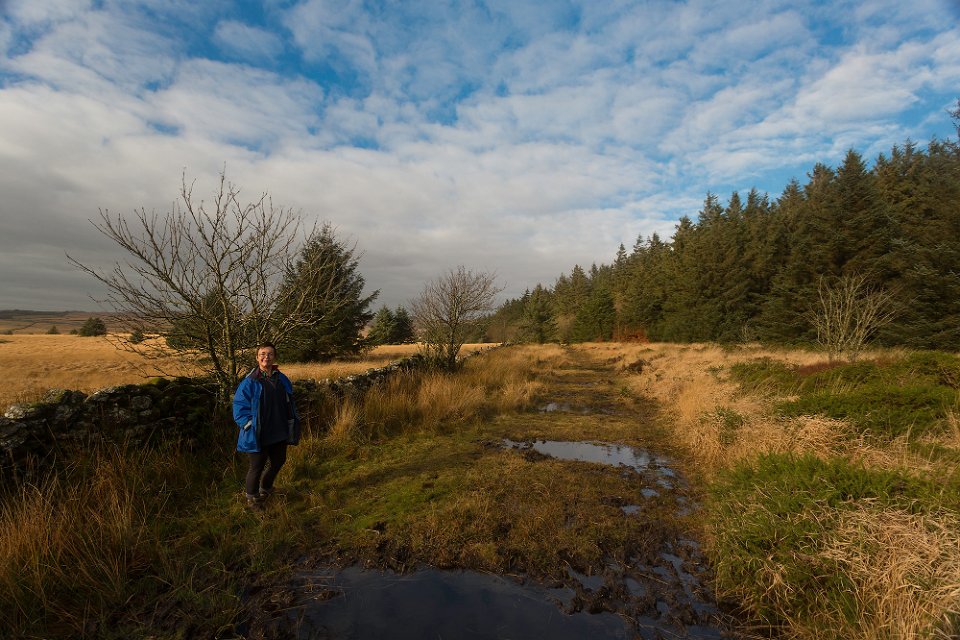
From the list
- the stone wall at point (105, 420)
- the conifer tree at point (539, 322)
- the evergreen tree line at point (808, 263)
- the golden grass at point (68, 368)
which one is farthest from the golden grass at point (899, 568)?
the conifer tree at point (539, 322)

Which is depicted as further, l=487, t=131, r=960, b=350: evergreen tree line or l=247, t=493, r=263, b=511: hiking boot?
l=487, t=131, r=960, b=350: evergreen tree line

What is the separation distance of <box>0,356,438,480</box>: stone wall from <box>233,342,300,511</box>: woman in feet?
5.71

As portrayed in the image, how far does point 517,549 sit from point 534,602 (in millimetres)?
675

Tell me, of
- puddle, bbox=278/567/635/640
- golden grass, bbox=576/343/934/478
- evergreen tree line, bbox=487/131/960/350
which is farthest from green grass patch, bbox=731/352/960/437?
evergreen tree line, bbox=487/131/960/350

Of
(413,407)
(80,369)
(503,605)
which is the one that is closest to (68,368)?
(80,369)

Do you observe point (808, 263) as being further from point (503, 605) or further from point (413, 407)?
point (503, 605)

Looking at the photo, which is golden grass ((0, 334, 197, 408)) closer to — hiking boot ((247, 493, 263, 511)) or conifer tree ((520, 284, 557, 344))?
hiking boot ((247, 493, 263, 511))

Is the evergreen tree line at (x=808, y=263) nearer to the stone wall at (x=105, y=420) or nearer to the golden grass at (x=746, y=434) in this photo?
the golden grass at (x=746, y=434)

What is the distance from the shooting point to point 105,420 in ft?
16.7

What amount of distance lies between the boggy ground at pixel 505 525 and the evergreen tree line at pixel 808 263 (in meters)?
16.2

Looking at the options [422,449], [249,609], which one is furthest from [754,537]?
[422,449]

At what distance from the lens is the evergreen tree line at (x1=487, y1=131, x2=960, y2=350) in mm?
20922

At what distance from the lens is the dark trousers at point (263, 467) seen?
15.4 ft

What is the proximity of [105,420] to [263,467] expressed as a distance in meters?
2.27
